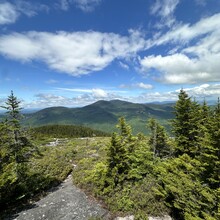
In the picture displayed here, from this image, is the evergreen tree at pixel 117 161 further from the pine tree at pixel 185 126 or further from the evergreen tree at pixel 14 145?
the evergreen tree at pixel 14 145

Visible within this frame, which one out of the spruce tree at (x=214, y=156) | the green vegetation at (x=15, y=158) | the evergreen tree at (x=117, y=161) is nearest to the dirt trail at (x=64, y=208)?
the green vegetation at (x=15, y=158)

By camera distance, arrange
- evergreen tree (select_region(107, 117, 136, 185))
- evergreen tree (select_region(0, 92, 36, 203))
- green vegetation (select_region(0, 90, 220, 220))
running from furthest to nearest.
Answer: evergreen tree (select_region(107, 117, 136, 185))
evergreen tree (select_region(0, 92, 36, 203))
green vegetation (select_region(0, 90, 220, 220))

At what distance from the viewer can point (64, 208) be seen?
15594 millimetres

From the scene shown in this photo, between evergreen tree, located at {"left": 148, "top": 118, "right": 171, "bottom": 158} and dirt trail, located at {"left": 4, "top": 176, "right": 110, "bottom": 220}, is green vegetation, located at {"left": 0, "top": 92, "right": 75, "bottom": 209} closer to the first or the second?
dirt trail, located at {"left": 4, "top": 176, "right": 110, "bottom": 220}

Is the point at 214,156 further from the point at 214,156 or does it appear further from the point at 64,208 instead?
the point at 64,208

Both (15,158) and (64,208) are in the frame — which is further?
(15,158)

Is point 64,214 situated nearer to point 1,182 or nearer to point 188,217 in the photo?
point 1,182

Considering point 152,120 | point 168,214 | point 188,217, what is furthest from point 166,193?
point 152,120

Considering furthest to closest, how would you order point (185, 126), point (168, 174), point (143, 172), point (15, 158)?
point (185, 126) < point (143, 172) < point (15, 158) < point (168, 174)

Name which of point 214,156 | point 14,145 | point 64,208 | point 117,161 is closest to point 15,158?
point 14,145

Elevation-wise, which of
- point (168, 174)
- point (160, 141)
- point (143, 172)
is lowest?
point (143, 172)

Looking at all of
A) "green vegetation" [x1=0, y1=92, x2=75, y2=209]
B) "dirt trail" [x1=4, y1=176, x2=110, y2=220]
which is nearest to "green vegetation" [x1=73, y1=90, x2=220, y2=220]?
"dirt trail" [x1=4, y1=176, x2=110, y2=220]

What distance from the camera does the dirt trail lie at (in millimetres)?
14297

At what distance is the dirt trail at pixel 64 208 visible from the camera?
14.3 m
